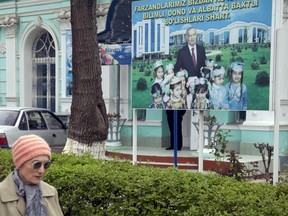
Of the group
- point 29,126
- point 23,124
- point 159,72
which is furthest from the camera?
A: point 29,126

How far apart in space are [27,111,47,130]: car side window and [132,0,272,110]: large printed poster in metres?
3.84

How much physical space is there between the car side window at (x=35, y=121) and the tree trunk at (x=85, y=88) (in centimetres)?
461

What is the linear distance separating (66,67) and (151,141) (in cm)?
404

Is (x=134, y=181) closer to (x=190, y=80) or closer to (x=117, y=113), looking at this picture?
(x=190, y=80)

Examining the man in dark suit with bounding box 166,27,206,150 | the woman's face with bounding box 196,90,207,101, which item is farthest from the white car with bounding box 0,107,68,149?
the woman's face with bounding box 196,90,207,101

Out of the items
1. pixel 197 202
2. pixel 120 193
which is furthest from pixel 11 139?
pixel 197 202

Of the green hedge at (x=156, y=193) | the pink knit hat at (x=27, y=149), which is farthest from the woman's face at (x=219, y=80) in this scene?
the pink knit hat at (x=27, y=149)

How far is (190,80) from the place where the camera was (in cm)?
860

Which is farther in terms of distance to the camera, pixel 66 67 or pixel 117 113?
pixel 66 67

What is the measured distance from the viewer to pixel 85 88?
8.12 metres

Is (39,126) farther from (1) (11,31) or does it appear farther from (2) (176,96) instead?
(1) (11,31)

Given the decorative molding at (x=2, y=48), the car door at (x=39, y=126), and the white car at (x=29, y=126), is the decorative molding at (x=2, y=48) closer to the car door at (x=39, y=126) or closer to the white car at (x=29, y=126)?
the white car at (x=29, y=126)

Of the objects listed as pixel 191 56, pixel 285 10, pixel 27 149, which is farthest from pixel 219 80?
pixel 285 10

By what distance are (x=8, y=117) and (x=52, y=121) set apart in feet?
4.24
